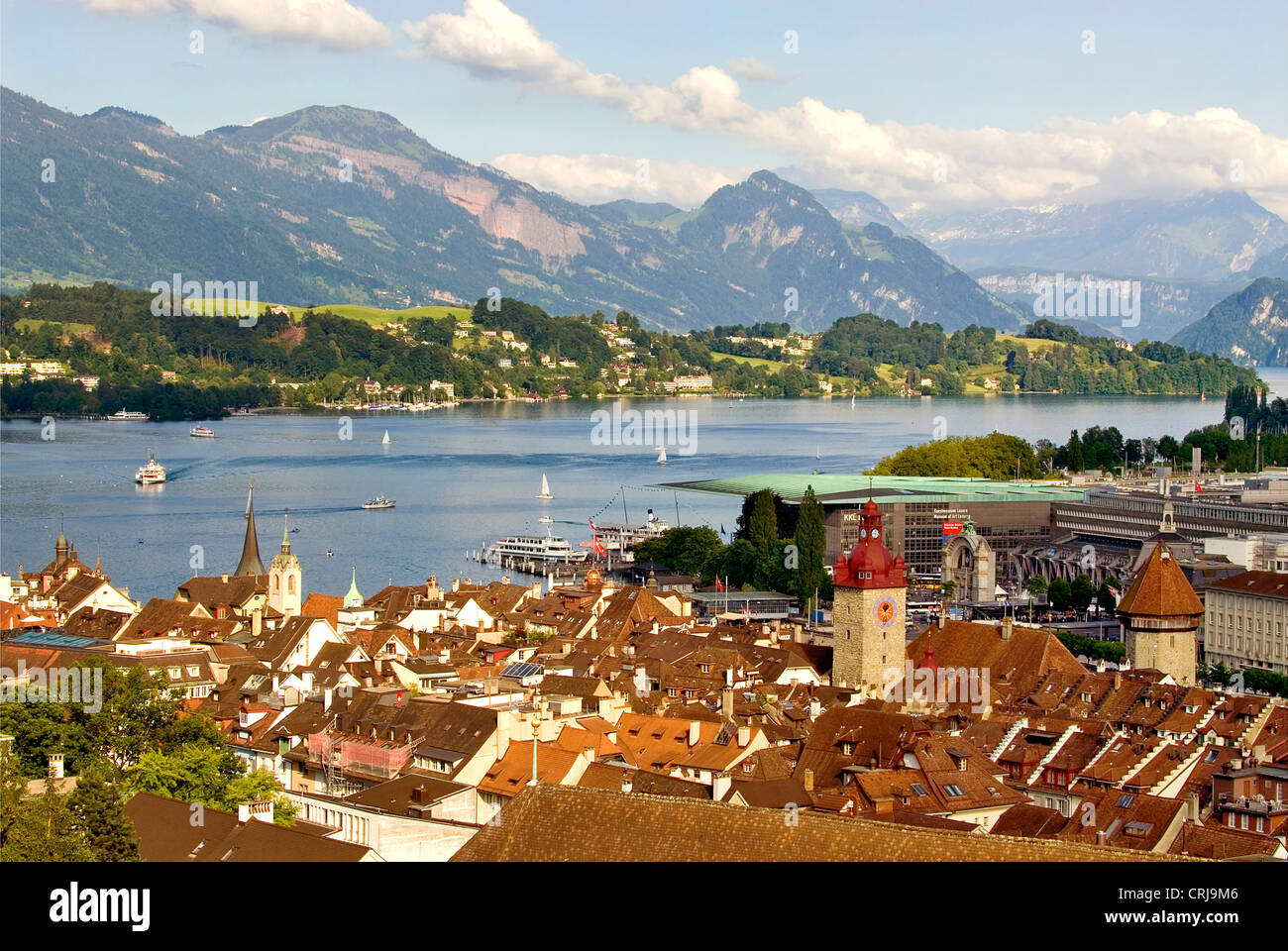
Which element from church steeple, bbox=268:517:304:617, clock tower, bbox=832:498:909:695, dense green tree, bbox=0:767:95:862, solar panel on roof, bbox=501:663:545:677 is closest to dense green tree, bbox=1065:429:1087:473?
church steeple, bbox=268:517:304:617

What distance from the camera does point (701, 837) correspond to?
30.1 ft

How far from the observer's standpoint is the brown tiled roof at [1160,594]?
35.4m

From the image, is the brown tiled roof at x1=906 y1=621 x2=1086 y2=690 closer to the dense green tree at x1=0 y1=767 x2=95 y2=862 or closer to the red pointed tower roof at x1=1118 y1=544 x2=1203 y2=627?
the red pointed tower roof at x1=1118 y1=544 x2=1203 y2=627

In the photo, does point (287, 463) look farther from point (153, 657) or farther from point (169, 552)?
point (153, 657)

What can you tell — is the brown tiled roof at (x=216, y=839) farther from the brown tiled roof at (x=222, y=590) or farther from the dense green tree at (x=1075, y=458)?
the dense green tree at (x=1075, y=458)

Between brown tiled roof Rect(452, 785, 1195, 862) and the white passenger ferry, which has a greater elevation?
brown tiled roof Rect(452, 785, 1195, 862)

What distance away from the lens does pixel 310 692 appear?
3098cm

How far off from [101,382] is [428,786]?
6737 inches

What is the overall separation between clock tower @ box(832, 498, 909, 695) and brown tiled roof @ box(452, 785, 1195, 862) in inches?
930

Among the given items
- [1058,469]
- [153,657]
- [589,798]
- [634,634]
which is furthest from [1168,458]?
[589,798]

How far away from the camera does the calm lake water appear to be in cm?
7475

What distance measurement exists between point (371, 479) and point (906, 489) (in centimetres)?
4294

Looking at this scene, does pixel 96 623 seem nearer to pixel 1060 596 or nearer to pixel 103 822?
pixel 103 822
